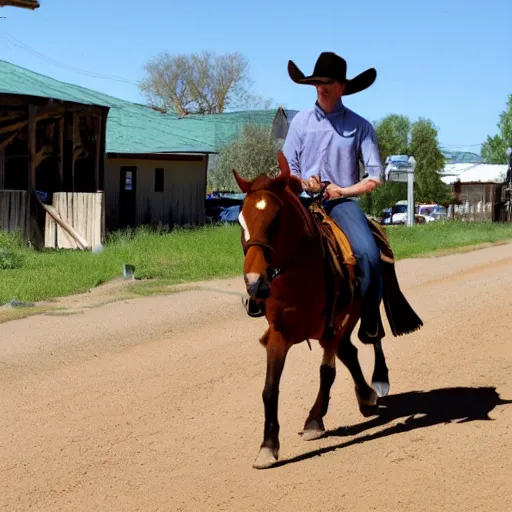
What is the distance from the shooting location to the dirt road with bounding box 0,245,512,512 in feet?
17.5

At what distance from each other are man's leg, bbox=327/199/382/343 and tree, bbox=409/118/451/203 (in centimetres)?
5891

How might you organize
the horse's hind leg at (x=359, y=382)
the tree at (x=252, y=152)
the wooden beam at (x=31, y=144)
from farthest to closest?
the tree at (x=252, y=152)
the wooden beam at (x=31, y=144)
the horse's hind leg at (x=359, y=382)

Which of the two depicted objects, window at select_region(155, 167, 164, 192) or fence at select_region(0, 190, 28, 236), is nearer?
fence at select_region(0, 190, 28, 236)

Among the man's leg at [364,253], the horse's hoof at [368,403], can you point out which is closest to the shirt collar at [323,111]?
the man's leg at [364,253]

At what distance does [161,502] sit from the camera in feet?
17.0

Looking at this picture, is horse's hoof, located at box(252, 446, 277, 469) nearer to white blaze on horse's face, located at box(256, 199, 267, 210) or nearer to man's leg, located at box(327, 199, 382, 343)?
man's leg, located at box(327, 199, 382, 343)

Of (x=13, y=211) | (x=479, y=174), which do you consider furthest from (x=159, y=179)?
(x=479, y=174)

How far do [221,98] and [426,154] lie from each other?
21571mm

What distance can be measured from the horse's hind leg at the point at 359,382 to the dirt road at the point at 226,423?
0.14m

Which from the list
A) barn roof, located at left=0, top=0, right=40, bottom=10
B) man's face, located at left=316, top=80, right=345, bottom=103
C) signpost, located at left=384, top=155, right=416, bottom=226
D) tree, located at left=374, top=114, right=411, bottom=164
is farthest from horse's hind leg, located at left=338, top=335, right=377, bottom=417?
tree, located at left=374, top=114, right=411, bottom=164

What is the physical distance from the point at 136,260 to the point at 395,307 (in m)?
11.3

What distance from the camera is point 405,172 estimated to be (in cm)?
4672

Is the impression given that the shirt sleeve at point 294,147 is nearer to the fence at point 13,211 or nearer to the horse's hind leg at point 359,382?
the horse's hind leg at point 359,382

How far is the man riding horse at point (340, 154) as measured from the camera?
21.4ft
